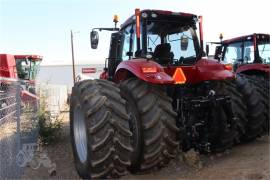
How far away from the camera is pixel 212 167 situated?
5.47m

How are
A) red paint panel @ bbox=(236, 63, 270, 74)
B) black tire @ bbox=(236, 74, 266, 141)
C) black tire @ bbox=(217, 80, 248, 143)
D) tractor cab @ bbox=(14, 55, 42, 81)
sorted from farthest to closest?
tractor cab @ bbox=(14, 55, 42, 81) → red paint panel @ bbox=(236, 63, 270, 74) → black tire @ bbox=(236, 74, 266, 141) → black tire @ bbox=(217, 80, 248, 143)

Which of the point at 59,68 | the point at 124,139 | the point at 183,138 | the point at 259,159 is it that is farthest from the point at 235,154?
the point at 59,68

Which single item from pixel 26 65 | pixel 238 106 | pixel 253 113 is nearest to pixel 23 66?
pixel 26 65

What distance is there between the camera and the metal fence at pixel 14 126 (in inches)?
271

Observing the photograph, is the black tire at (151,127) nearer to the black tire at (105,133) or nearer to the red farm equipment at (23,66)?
the black tire at (105,133)

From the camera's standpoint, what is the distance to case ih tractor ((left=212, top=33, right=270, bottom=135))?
6.87m

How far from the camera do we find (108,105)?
15.7 ft

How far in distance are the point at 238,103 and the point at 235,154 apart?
83 cm

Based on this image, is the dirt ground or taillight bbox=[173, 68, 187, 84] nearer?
the dirt ground

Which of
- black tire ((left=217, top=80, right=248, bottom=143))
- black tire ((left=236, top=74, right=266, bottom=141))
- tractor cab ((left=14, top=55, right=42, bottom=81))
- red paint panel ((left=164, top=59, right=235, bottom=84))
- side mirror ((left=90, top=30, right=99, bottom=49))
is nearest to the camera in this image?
red paint panel ((left=164, top=59, right=235, bottom=84))

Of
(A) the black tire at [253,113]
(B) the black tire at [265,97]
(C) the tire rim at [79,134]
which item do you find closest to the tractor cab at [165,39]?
(C) the tire rim at [79,134]

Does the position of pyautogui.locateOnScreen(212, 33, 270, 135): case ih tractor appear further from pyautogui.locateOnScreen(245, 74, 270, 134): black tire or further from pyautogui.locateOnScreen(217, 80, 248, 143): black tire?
pyautogui.locateOnScreen(217, 80, 248, 143): black tire

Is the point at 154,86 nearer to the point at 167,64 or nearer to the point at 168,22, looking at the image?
the point at 167,64

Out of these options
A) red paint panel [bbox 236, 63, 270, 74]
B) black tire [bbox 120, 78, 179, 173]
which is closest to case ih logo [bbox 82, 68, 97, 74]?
red paint panel [bbox 236, 63, 270, 74]
